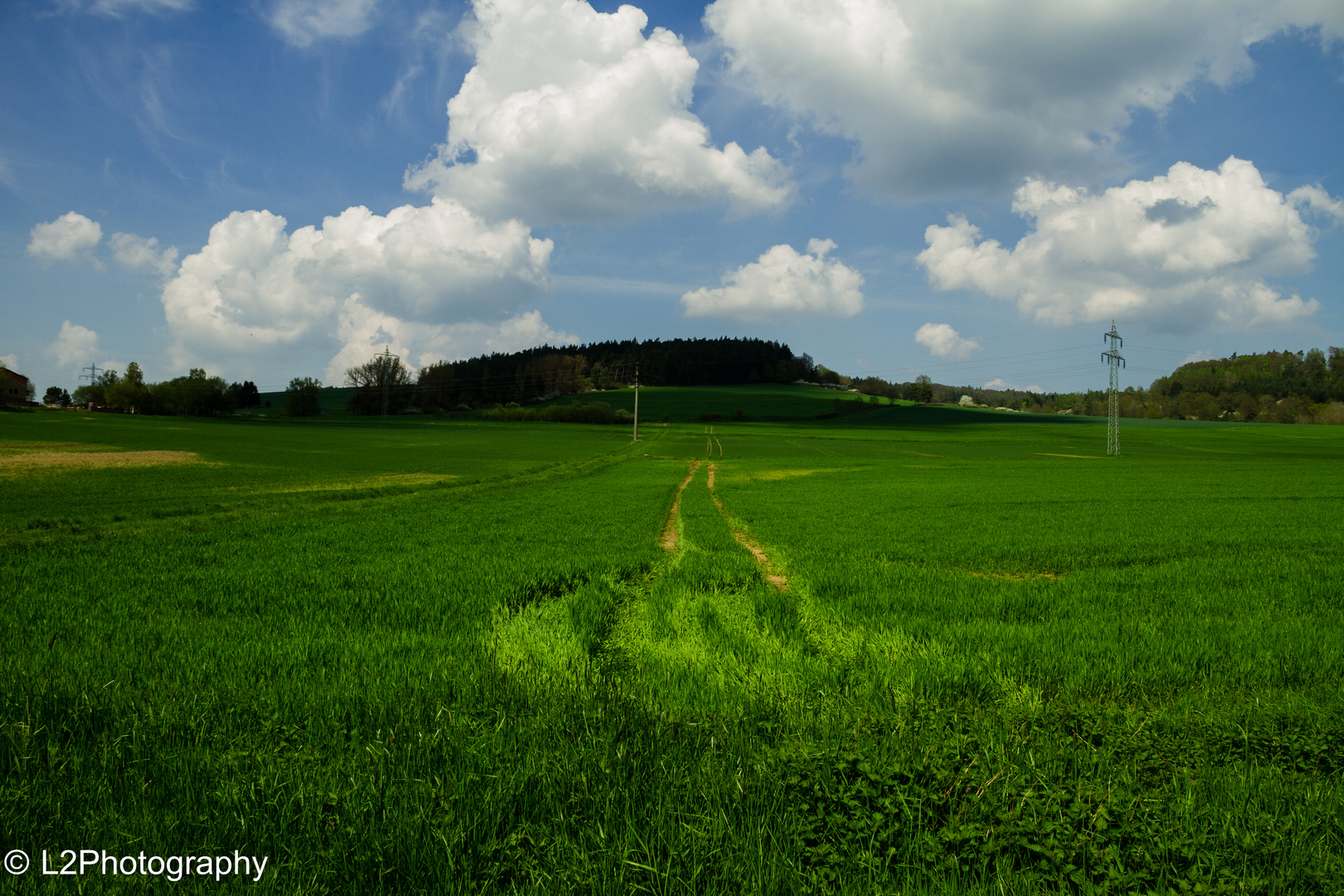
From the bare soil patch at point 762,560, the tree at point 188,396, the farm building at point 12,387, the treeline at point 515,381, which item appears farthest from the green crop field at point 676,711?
the farm building at point 12,387

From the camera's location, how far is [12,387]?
132625 millimetres

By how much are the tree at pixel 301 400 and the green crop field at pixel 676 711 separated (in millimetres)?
127848

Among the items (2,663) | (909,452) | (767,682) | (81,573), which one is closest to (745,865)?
(767,682)

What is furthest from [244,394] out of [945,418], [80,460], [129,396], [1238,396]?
[1238,396]

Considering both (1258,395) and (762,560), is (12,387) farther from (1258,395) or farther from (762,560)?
(1258,395)

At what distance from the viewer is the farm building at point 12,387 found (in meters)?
125

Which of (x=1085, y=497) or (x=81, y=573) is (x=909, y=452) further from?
(x=81, y=573)

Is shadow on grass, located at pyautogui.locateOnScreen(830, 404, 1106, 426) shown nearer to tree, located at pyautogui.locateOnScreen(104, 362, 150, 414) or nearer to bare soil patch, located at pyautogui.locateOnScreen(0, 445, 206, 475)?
bare soil patch, located at pyautogui.locateOnScreen(0, 445, 206, 475)

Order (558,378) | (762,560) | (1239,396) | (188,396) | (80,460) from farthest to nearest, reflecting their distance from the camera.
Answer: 1. (558,378)
2. (1239,396)
3. (188,396)
4. (80,460)
5. (762,560)

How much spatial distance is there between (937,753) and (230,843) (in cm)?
457

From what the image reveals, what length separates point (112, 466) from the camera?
38906mm

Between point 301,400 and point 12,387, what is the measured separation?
62912 mm

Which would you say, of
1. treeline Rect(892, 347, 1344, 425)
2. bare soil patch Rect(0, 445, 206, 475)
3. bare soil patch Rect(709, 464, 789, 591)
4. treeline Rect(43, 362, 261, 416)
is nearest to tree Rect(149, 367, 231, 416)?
treeline Rect(43, 362, 261, 416)

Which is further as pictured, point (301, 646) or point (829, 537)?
point (829, 537)
